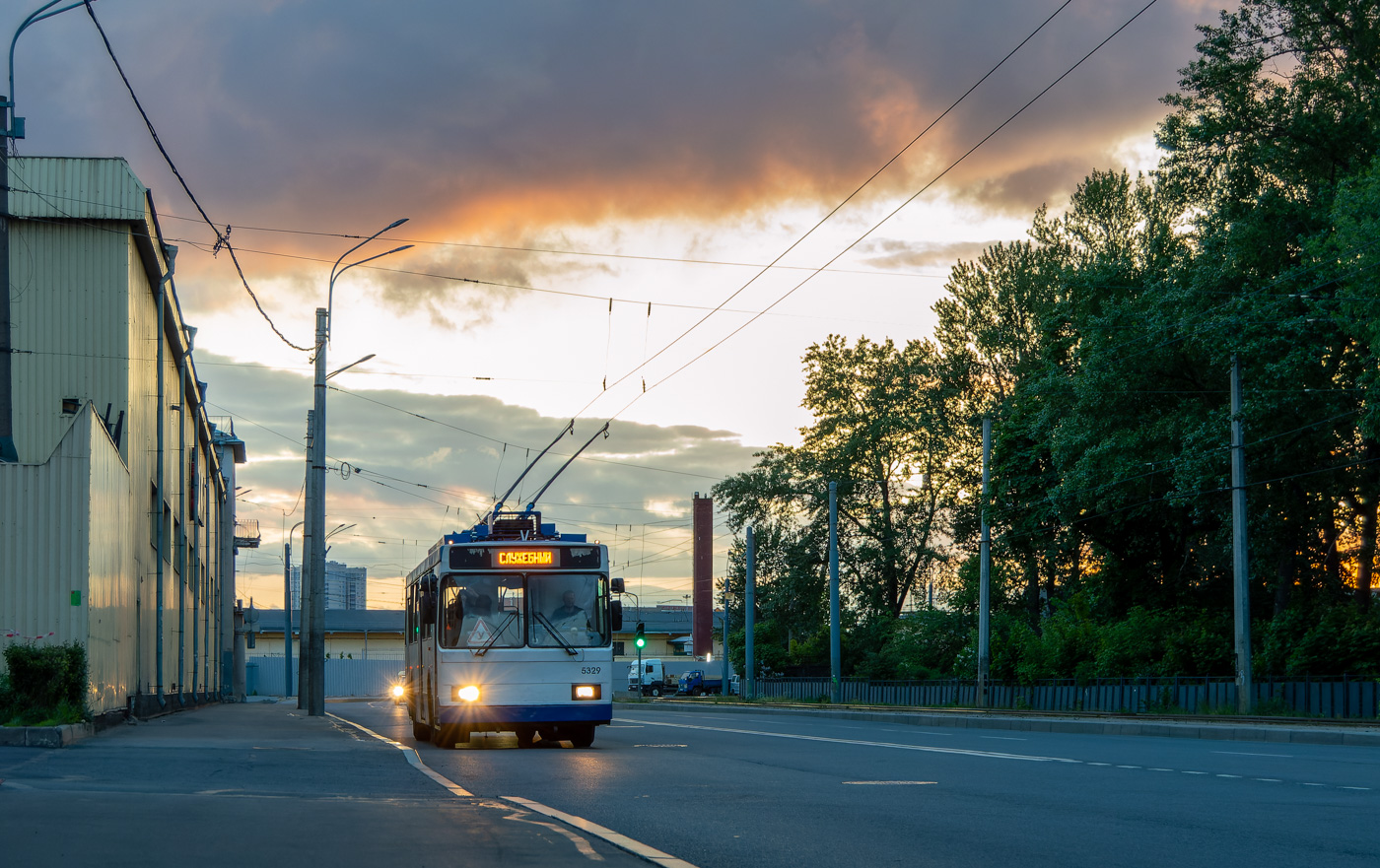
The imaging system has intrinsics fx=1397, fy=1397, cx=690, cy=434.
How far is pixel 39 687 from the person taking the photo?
18.6 m

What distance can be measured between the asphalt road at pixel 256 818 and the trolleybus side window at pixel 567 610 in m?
3.86

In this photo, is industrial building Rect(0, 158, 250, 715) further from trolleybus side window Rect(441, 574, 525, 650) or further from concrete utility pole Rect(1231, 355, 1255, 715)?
concrete utility pole Rect(1231, 355, 1255, 715)

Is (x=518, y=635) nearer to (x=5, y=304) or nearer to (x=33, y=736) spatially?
(x=33, y=736)

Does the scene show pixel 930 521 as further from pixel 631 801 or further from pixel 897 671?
pixel 631 801

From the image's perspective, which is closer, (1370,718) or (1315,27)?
(1370,718)

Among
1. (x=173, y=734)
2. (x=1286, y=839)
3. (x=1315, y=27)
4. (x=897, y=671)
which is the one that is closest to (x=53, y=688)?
(x=173, y=734)

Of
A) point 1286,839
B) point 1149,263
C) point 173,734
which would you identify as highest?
point 1149,263

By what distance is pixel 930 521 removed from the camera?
6069cm

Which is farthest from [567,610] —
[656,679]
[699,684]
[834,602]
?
[656,679]

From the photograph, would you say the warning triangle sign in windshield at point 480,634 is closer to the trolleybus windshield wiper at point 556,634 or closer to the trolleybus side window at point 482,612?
the trolleybus side window at point 482,612

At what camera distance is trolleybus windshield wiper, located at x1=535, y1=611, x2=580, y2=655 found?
60.8 feet

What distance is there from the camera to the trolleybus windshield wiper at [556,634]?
60.8 feet

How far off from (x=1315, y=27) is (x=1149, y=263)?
8.49 m

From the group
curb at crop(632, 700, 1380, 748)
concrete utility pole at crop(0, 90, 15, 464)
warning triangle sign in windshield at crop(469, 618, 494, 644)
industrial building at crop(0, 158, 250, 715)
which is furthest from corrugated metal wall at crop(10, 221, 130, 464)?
curb at crop(632, 700, 1380, 748)
